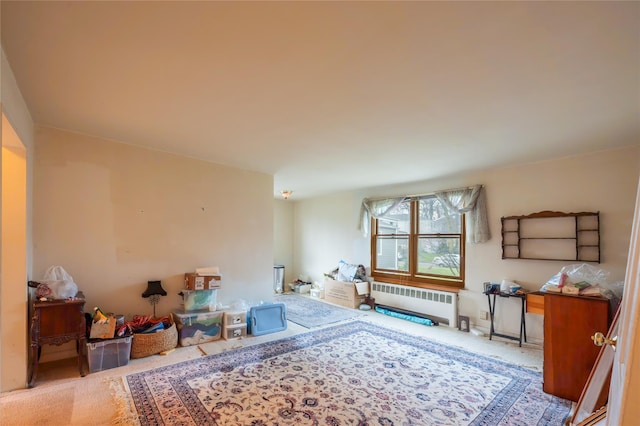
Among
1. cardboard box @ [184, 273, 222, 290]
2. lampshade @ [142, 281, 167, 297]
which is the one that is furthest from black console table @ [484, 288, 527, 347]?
lampshade @ [142, 281, 167, 297]

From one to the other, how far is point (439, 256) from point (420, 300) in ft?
2.68

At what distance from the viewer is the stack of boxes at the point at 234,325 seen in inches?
155

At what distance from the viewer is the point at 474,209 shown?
181 inches

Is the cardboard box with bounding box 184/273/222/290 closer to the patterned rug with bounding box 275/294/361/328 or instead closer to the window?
the patterned rug with bounding box 275/294/361/328

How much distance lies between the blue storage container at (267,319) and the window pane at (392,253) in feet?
7.98

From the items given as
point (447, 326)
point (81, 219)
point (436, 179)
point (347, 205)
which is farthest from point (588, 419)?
point (347, 205)

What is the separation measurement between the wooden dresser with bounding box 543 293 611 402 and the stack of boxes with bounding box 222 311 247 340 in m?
3.31

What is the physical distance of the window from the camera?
4984 millimetres

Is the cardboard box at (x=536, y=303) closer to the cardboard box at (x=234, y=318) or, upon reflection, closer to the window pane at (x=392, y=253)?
the window pane at (x=392, y=253)

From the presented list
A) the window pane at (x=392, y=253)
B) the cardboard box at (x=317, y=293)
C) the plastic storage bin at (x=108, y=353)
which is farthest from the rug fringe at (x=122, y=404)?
the window pane at (x=392, y=253)

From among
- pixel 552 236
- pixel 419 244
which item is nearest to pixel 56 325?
pixel 419 244

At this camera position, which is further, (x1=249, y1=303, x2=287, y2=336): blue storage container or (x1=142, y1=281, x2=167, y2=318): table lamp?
(x1=249, y1=303, x2=287, y2=336): blue storage container

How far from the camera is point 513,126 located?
279 centimetres

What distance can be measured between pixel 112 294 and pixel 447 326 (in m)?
4.61
